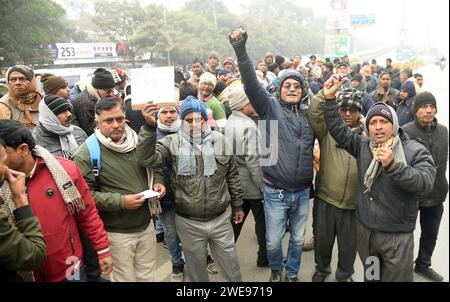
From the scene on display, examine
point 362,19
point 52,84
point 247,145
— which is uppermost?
point 362,19

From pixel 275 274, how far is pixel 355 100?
5.46 ft

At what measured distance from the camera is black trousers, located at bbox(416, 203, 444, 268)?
299 cm

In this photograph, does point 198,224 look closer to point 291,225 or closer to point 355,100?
point 291,225

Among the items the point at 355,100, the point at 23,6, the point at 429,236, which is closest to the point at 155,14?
the point at 23,6

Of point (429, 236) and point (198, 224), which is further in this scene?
point (429, 236)

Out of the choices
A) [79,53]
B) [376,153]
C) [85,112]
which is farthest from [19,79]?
[79,53]

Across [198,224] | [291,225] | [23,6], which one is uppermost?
[23,6]

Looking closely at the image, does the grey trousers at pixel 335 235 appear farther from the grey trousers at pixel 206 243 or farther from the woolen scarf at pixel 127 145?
the woolen scarf at pixel 127 145

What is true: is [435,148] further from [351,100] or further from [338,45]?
[338,45]

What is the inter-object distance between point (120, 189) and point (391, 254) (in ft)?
6.24

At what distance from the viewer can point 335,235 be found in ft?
9.43

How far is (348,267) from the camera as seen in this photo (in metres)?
2.90

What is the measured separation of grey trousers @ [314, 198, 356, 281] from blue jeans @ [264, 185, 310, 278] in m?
0.13
